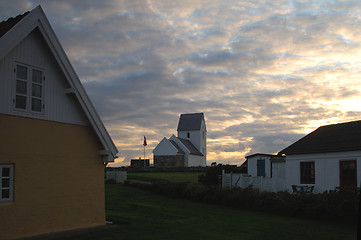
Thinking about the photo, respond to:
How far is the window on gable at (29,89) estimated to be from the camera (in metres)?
13.0

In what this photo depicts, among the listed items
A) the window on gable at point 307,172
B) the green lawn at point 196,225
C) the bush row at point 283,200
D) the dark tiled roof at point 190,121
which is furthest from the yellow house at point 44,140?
the dark tiled roof at point 190,121

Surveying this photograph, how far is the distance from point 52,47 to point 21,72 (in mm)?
1464

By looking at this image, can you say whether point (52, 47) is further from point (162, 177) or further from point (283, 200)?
point (162, 177)

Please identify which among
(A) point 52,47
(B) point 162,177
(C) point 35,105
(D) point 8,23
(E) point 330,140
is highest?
(D) point 8,23

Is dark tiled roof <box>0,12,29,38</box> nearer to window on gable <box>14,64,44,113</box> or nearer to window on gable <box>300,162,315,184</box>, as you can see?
window on gable <box>14,64,44,113</box>

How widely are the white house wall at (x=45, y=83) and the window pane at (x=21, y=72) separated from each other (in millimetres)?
171

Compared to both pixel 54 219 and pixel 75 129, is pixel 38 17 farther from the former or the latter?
pixel 54 219

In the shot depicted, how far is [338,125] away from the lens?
3172cm

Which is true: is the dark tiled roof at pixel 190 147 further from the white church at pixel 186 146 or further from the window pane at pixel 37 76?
the window pane at pixel 37 76

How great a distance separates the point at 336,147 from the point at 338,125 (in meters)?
4.97

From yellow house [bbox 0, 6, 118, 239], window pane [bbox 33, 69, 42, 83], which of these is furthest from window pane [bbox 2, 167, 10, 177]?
window pane [bbox 33, 69, 42, 83]

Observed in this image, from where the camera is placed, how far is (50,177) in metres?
13.9

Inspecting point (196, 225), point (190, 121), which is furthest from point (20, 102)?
point (190, 121)

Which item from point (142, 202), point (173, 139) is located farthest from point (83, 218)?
point (173, 139)
